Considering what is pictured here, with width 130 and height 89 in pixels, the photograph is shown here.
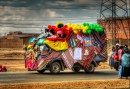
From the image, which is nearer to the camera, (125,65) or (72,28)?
(125,65)

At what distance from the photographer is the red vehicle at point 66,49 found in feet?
79.4

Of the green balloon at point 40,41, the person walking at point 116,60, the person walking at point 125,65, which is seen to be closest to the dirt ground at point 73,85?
the person walking at point 125,65

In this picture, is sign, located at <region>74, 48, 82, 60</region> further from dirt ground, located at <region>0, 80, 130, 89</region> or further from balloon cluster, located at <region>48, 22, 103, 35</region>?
dirt ground, located at <region>0, 80, 130, 89</region>

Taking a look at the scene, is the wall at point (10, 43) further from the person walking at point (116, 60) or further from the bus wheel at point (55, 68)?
the bus wheel at point (55, 68)

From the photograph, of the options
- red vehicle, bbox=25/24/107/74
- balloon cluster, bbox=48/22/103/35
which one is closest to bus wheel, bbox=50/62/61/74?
red vehicle, bbox=25/24/107/74

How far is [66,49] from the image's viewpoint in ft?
81.6

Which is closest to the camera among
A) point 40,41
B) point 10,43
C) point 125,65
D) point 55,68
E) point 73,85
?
point 73,85

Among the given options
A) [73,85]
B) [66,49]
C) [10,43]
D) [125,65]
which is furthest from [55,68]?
[10,43]

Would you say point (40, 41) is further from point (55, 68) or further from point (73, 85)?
point (73, 85)

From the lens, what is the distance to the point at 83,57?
2580 cm

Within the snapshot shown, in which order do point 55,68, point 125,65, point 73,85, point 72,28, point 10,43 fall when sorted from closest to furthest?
1. point 73,85
2. point 125,65
3. point 55,68
4. point 72,28
5. point 10,43

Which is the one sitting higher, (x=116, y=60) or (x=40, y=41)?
(x=40, y=41)

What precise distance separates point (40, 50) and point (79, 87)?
7005mm

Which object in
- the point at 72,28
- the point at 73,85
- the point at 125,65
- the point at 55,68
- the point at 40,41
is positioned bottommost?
the point at 73,85
